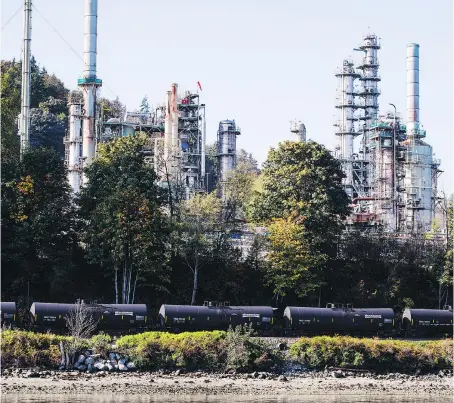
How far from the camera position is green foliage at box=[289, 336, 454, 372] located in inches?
2111

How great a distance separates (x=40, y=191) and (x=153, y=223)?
8190mm

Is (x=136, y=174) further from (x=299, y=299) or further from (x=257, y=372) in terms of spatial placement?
(x=257, y=372)

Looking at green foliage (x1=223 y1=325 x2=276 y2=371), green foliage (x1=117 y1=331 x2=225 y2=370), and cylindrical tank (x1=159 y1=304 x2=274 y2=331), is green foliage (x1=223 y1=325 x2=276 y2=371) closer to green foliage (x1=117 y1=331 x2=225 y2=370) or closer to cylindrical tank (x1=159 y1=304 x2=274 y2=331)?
green foliage (x1=117 y1=331 x2=225 y2=370)

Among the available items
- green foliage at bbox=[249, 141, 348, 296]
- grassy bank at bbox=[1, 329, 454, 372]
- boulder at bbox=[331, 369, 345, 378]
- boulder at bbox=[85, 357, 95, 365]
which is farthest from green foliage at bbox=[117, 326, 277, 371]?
green foliage at bbox=[249, 141, 348, 296]

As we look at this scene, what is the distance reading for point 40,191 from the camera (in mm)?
66938

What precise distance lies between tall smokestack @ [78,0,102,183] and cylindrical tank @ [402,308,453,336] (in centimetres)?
3540

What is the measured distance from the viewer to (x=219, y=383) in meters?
48.0

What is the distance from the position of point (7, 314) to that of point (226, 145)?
5561 cm

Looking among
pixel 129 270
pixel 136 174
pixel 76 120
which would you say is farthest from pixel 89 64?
pixel 129 270

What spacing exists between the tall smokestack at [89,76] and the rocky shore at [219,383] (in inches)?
1634

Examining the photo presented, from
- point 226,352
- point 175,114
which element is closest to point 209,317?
point 226,352

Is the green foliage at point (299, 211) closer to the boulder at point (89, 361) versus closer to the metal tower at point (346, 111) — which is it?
the boulder at point (89, 361)

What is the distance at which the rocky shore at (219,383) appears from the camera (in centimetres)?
4503

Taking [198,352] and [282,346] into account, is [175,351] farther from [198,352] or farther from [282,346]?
[282,346]
